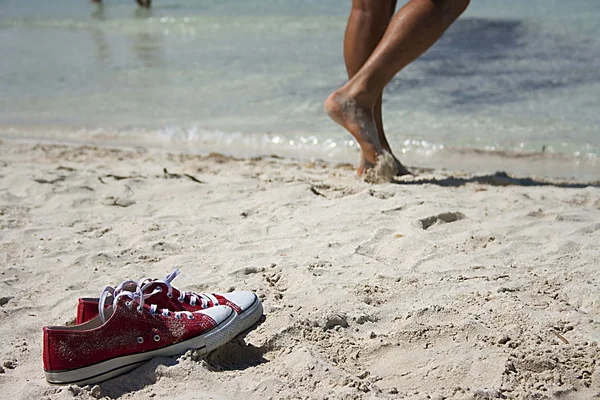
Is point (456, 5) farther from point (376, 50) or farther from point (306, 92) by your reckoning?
point (306, 92)

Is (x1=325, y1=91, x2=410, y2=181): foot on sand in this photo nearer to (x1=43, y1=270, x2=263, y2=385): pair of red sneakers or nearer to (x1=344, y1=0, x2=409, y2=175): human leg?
(x1=344, y1=0, x2=409, y2=175): human leg

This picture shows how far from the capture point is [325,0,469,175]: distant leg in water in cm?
284

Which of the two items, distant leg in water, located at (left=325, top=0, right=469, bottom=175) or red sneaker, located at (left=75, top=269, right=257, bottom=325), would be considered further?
distant leg in water, located at (left=325, top=0, right=469, bottom=175)

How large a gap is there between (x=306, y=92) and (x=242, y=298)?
4159mm

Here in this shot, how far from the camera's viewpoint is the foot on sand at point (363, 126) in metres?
2.95

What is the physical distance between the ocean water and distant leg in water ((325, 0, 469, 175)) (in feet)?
4.29

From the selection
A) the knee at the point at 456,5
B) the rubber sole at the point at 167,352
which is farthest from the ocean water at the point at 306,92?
the rubber sole at the point at 167,352

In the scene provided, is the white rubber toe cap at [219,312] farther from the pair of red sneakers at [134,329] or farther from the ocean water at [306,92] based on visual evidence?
the ocean water at [306,92]

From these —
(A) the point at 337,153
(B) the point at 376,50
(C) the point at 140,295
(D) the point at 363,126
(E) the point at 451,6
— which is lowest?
(A) the point at 337,153

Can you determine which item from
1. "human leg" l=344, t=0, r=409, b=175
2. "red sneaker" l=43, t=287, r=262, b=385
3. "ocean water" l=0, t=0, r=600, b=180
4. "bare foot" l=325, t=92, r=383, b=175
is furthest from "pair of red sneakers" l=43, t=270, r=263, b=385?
"ocean water" l=0, t=0, r=600, b=180

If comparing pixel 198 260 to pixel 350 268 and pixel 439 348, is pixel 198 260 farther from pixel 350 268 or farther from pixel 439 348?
pixel 439 348

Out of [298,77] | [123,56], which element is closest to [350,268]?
[298,77]

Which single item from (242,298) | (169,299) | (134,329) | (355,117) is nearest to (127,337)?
(134,329)

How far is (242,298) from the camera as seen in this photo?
1881 mm
